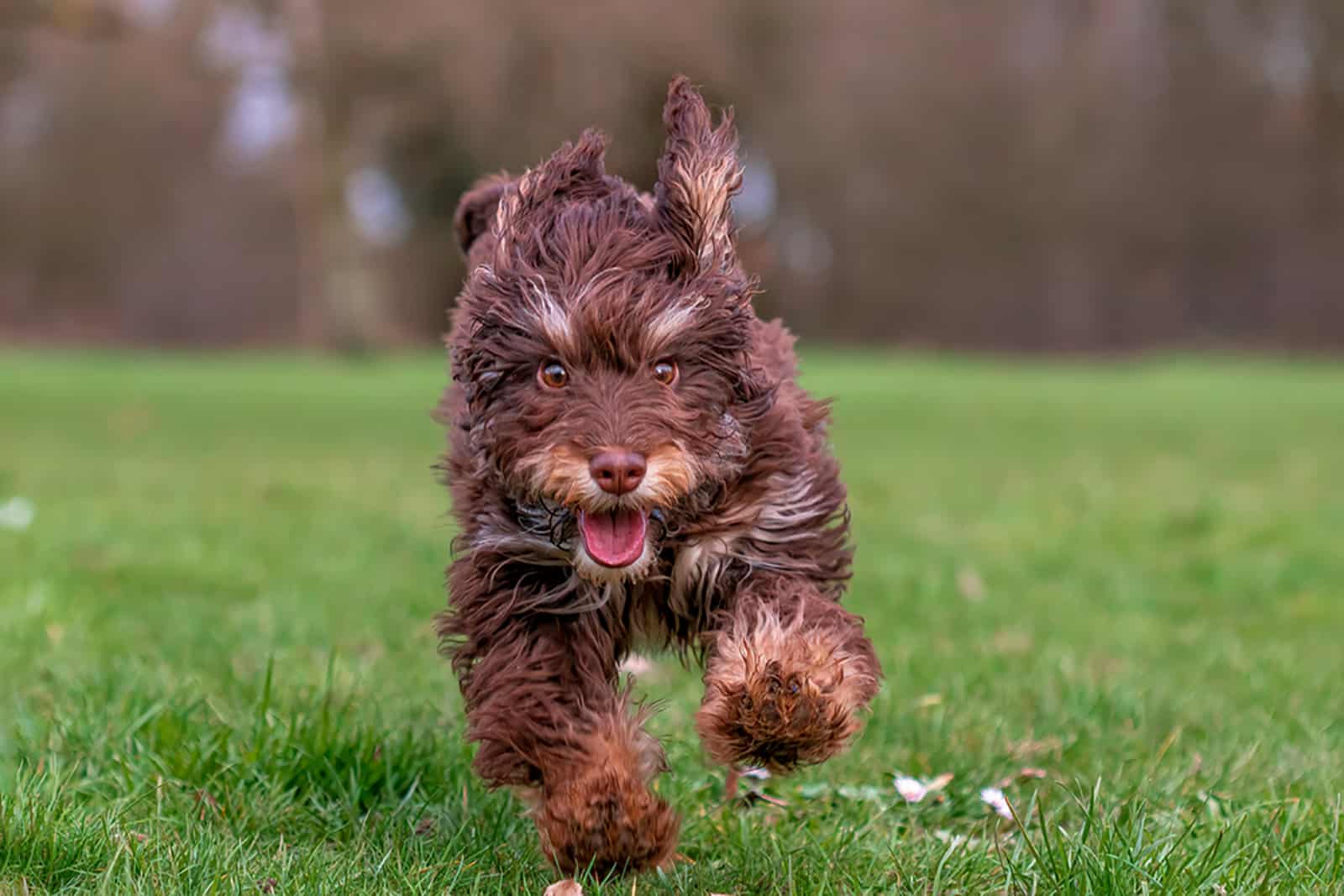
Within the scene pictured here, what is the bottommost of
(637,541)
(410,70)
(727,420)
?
(637,541)

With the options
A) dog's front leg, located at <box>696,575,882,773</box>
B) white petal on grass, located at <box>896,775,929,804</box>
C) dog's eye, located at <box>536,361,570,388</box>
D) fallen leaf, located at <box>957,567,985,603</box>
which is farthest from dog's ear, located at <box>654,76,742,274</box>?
fallen leaf, located at <box>957,567,985,603</box>

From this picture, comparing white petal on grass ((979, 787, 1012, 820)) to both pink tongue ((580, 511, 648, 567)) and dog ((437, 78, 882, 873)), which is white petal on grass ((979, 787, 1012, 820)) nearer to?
dog ((437, 78, 882, 873))

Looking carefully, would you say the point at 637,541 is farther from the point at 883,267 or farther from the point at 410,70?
the point at 883,267

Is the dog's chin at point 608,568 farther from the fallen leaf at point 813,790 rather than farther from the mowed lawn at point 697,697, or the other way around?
the fallen leaf at point 813,790

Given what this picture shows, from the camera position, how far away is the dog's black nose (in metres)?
2.61

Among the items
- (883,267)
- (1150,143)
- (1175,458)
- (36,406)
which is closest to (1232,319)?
(1150,143)

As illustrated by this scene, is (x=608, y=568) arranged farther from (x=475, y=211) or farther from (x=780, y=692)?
(x=475, y=211)

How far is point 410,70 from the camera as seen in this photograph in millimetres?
26188

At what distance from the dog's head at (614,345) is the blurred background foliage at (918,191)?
32.1 metres

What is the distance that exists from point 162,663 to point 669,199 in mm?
2528

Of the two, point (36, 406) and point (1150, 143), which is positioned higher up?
point (1150, 143)

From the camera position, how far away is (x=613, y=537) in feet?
9.00

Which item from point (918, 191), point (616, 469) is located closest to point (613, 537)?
point (616, 469)

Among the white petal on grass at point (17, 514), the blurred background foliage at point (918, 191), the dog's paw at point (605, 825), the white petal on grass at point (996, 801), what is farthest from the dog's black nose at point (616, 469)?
the blurred background foliage at point (918, 191)
